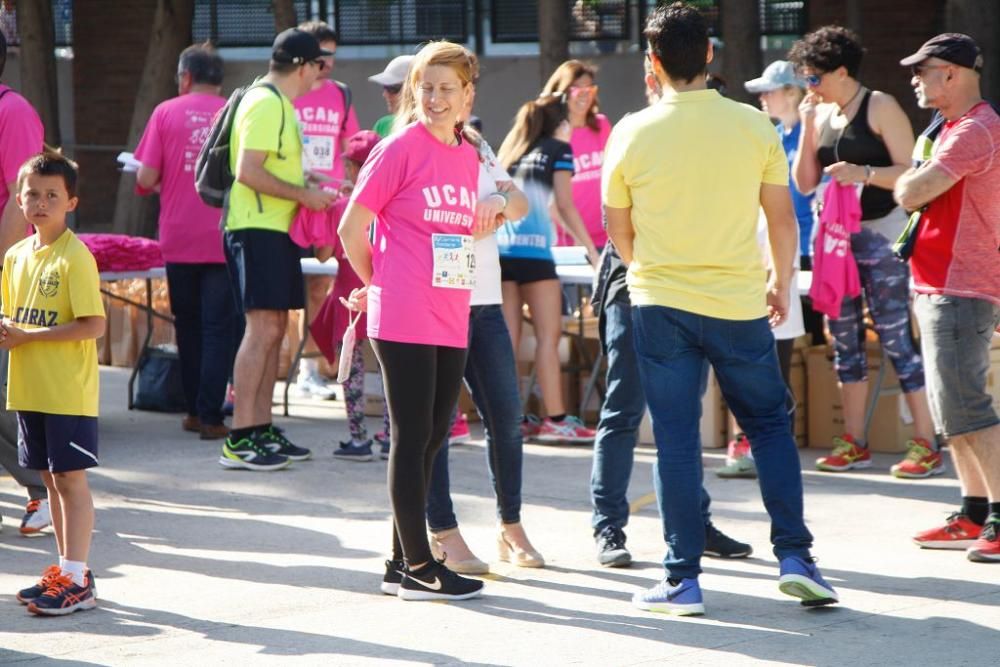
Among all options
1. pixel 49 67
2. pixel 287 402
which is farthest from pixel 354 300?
pixel 49 67

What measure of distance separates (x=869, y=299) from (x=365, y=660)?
4067mm

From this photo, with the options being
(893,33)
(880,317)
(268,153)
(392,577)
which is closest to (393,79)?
(268,153)

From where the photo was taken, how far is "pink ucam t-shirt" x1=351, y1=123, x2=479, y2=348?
5.36 meters

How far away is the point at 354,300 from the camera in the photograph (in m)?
5.59

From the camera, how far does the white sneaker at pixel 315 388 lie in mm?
10648

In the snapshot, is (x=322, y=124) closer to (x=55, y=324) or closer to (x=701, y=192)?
(x=55, y=324)

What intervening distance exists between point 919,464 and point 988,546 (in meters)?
1.82

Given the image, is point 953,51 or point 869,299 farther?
point 869,299

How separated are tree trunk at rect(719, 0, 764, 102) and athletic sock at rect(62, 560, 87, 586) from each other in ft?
30.2

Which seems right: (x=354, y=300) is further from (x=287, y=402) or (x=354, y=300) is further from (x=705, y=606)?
(x=287, y=402)

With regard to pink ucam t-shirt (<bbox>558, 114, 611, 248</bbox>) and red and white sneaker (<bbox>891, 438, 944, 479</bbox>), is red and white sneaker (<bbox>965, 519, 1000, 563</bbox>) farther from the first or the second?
pink ucam t-shirt (<bbox>558, 114, 611, 248</bbox>)

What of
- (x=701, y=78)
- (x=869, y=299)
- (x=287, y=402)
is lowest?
(x=287, y=402)

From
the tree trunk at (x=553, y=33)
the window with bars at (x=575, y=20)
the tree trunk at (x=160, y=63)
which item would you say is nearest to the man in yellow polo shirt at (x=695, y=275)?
the tree trunk at (x=553, y=33)

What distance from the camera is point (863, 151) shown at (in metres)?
7.71
